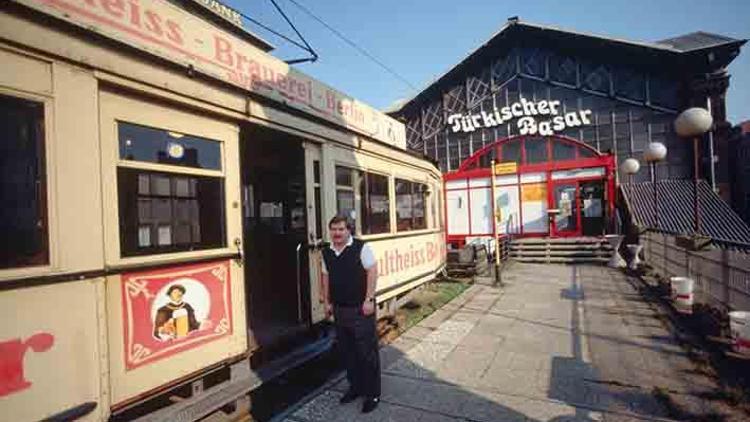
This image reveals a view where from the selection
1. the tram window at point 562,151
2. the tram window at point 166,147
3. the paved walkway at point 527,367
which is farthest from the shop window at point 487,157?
the tram window at point 166,147

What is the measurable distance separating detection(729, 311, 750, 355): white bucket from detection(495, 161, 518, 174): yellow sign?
12.4m

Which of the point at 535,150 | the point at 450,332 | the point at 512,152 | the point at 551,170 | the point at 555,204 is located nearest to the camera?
the point at 450,332

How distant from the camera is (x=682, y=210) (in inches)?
519

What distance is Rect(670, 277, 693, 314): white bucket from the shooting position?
247 inches

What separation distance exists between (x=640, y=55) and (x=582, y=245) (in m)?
9.09

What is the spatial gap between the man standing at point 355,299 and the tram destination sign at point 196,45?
170cm

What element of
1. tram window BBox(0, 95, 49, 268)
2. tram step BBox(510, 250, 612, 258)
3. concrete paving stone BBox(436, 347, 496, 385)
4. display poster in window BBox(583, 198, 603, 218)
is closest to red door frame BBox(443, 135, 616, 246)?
display poster in window BBox(583, 198, 603, 218)

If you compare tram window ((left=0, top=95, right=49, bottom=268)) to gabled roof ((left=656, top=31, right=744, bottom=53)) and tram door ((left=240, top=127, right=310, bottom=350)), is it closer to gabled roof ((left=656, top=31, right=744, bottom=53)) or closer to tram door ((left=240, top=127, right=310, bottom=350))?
tram door ((left=240, top=127, right=310, bottom=350))

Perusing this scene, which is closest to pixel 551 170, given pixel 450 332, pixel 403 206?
pixel 403 206

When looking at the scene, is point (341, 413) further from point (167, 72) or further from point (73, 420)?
point (167, 72)

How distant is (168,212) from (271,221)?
2904 millimetres

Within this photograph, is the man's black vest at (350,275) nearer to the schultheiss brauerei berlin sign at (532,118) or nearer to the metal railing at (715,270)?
the metal railing at (715,270)

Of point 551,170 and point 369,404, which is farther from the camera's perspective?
point 551,170

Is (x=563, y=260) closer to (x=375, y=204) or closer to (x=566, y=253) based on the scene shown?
(x=566, y=253)
